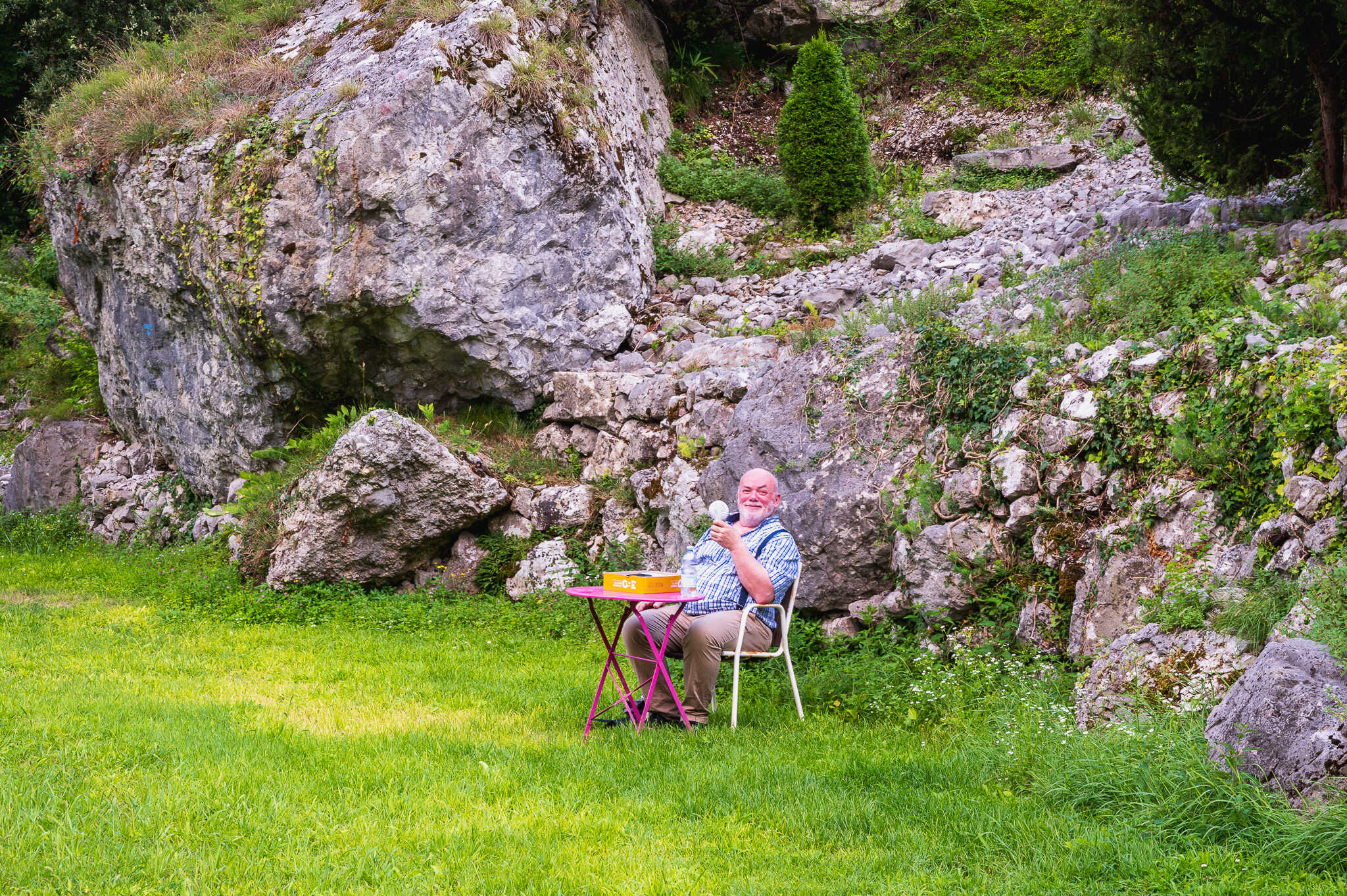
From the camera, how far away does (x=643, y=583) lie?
507 cm

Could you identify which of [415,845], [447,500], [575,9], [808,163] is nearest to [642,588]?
[415,845]

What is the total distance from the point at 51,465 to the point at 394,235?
24.3 feet

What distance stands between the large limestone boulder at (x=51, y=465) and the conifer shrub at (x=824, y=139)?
10449mm

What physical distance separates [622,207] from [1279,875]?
9110mm

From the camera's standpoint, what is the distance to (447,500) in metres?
8.88

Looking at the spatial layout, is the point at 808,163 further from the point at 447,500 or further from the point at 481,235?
the point at 447,500

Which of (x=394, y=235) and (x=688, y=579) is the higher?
(x=394, y=235)

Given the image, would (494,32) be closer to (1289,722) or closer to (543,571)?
(543,571)

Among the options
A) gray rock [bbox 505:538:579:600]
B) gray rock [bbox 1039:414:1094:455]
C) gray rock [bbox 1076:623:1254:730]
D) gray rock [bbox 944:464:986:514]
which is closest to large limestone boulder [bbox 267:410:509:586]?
gray rock [bbox 505:538:579:600]

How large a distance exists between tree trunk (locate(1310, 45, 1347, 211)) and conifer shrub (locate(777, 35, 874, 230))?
539cm

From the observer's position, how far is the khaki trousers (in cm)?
519

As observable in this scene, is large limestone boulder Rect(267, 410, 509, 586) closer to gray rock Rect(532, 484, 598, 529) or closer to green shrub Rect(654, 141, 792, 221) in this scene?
gray rock Rect(532, 484, 598, 529)

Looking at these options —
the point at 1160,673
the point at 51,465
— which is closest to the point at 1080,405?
the point at 1160,673

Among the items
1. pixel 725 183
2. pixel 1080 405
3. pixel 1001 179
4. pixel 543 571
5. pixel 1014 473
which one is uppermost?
pixel 725 183
